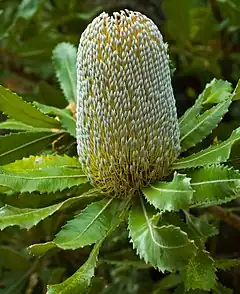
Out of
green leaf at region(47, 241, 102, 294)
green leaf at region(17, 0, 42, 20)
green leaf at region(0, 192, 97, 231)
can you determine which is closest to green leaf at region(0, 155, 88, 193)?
green leaf at region(0, 192, 97, 231)

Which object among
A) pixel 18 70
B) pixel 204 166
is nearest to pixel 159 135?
pixel 204 166

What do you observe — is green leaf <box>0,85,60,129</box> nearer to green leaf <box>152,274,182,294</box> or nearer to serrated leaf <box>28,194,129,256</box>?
serrated leaf <box>28,194,129,256</box>

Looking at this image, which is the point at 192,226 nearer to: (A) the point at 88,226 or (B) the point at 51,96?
(A) the point at 88,226

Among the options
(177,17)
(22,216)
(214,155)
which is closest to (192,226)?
(214,155)

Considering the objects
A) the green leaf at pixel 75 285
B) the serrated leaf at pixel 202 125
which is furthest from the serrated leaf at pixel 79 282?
the serrated leaf at pixel 202 125

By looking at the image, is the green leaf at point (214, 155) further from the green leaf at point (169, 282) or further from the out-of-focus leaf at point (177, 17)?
the out-of-focus leaf at point (177, 17)
